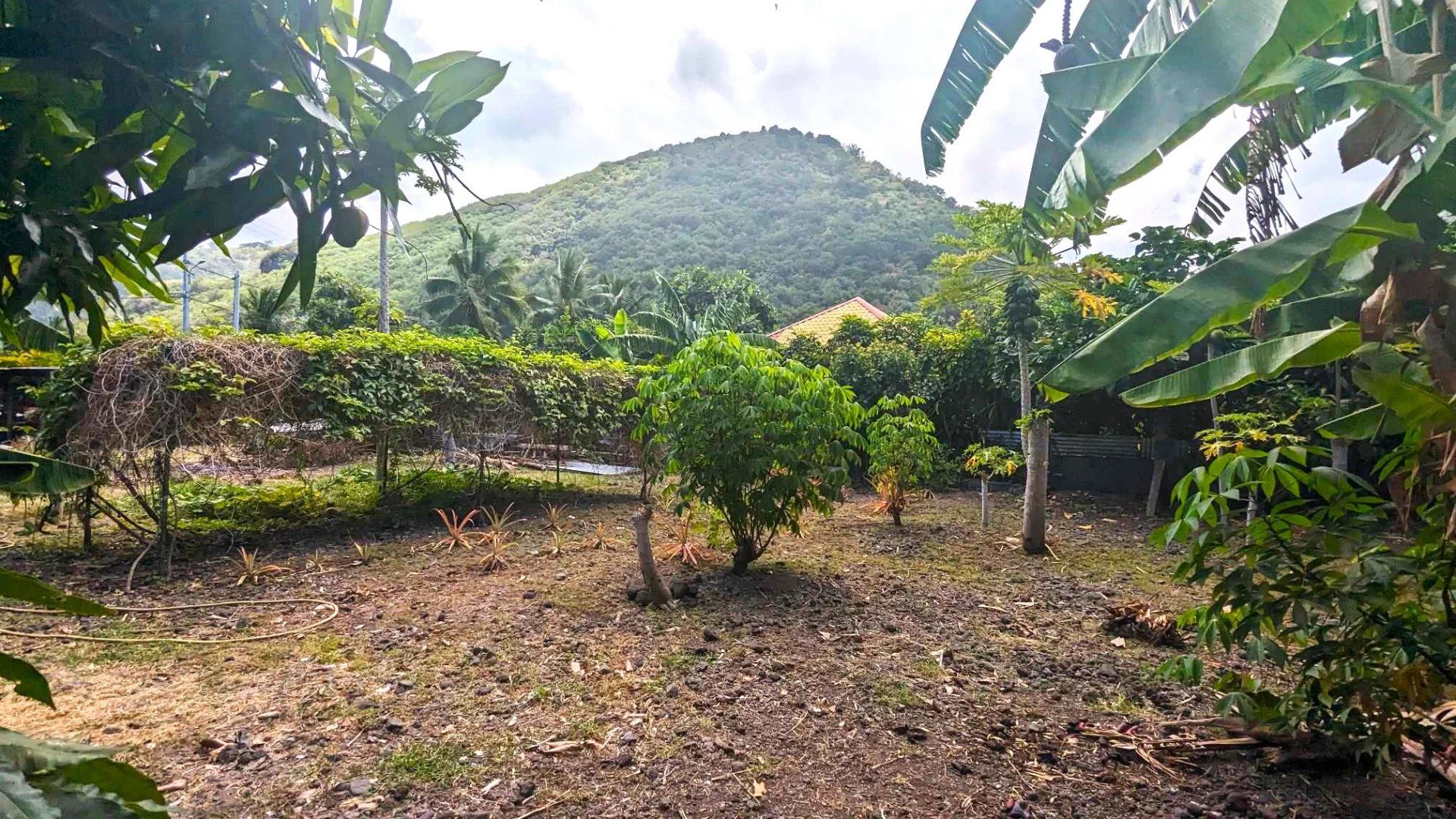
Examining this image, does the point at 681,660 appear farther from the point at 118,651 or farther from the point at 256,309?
the point at 256,309

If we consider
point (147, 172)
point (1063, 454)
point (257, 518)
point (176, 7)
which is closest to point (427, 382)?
point (257, 518)

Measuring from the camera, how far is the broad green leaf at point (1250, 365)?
152 cm

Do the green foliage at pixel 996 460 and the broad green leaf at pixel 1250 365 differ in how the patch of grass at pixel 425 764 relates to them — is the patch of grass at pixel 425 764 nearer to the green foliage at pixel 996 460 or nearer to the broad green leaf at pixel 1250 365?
the broad green leaf at pixel 1250 365

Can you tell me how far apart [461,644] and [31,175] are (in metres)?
3.02

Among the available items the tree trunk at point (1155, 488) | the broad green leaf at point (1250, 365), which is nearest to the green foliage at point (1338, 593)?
the broad green leaf at point (1250, 365)

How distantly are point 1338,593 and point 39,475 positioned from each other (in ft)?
8.94

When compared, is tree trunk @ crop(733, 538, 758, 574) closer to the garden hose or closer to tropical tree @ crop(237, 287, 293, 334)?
the garden hose

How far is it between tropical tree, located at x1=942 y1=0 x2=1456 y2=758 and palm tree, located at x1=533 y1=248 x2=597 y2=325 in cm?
2788

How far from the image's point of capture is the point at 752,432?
13.3ft

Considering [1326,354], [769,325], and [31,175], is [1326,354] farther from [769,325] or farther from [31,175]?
[769,325]

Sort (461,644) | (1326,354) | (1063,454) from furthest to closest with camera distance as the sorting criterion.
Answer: (1063,454) < (461,644) < (1326,354)

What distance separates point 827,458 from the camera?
4211 millimetres

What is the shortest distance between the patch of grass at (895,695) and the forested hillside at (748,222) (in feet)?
87.5

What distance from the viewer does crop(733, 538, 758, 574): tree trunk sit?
14.7 feet
